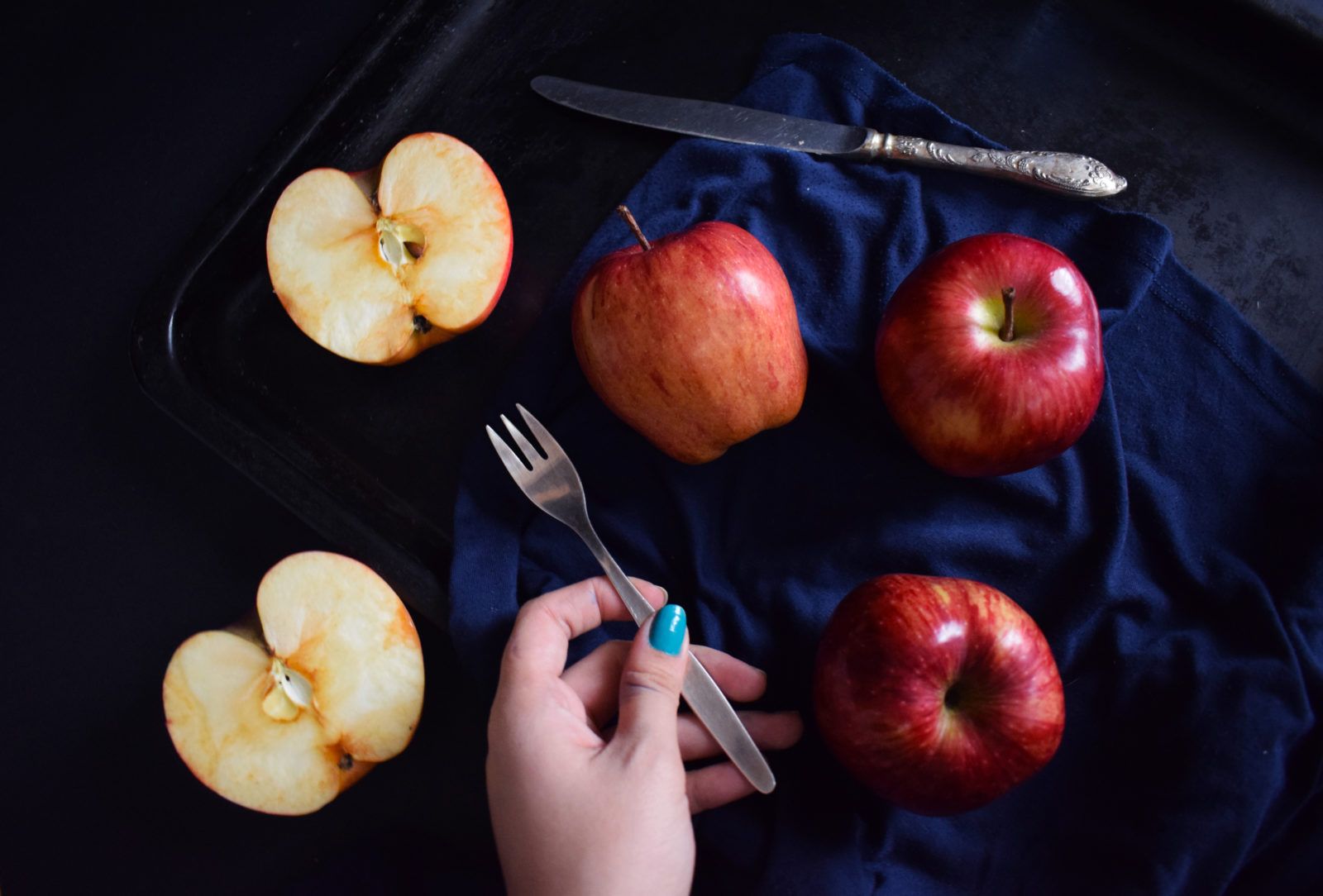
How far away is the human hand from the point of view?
592mm

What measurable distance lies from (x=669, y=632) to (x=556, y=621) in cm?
10

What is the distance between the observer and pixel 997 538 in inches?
29.3

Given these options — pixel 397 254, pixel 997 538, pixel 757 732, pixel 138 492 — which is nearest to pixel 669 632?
pixel 757 732

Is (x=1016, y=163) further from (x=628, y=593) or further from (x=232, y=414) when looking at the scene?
(x=232, y=414)

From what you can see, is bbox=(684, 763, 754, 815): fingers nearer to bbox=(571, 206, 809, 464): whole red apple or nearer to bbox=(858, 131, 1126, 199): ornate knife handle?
bbox=(571, 206, 809, 464): whole red apple

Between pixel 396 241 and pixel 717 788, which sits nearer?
pixel 717 788

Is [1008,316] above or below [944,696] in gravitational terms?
above

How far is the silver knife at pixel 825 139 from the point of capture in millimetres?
776

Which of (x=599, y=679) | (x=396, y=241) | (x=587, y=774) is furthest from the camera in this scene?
(x=396, y=241)

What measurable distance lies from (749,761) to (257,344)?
577 mm

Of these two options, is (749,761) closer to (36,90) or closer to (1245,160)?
(1245,160)

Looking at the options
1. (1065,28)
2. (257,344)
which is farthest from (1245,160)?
(257,344)

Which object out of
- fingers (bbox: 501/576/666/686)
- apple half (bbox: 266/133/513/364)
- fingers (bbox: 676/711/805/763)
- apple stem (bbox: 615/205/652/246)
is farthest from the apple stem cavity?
fingers (bbox: 676/711/805/763)

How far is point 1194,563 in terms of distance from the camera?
73 cm
